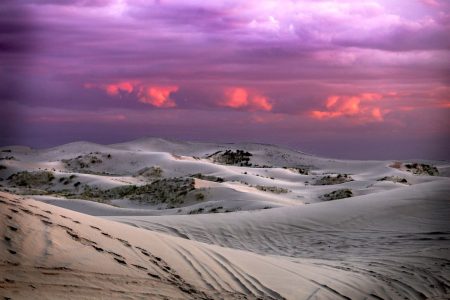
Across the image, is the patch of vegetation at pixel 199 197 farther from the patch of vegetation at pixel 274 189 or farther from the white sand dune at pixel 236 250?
the patch of vegetation at pixel 274 189

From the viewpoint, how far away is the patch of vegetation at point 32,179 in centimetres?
2690

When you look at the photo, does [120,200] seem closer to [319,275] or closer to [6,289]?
[319,275]

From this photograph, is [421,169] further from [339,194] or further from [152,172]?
[339,194]

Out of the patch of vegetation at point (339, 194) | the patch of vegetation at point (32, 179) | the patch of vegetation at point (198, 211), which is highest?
the patch of vegetation at point (339, 194)

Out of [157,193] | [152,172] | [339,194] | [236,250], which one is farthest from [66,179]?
[236,250]

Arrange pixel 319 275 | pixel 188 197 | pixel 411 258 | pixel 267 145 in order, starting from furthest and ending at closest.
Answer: pixel 267 145, pixel 188 197, pixel 411 258, pixel 319 275

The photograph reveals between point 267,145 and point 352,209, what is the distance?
46251mm

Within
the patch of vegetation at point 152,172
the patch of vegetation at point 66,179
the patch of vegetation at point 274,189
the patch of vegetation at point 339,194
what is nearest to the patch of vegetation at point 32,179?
the patch of vegetation at point 66,179

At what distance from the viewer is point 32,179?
2725cm

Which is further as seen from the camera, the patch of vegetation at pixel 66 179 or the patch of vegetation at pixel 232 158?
the patch of vegetation at pixel 232 158

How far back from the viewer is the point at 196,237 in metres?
10.5

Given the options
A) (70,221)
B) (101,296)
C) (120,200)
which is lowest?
(120,200)

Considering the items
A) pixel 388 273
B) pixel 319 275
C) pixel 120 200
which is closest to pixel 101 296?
pixel 319 275

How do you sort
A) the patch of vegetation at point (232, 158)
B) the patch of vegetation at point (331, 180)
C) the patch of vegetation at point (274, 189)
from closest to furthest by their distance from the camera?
the patch of vegetation at point (274, 189) → the patch of vegetation at point (331, 180) → the patch of vegetation at point (232, 158)
